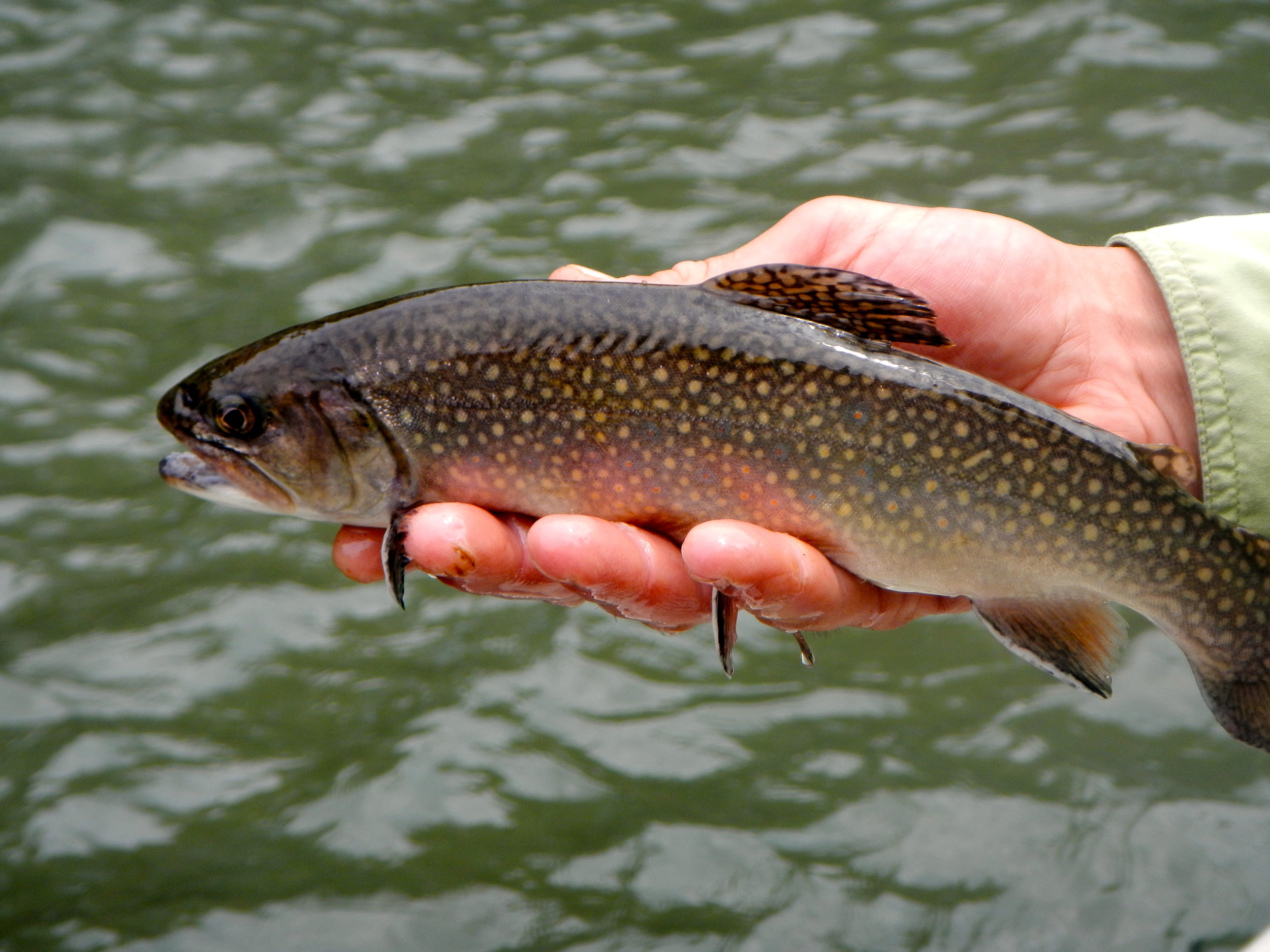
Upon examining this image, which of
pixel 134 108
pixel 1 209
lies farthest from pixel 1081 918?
pixel 134 108

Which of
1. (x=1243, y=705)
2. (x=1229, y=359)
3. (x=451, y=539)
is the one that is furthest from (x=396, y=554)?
(x=1229, y=359)

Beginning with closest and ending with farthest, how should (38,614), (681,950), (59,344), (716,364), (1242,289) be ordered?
(716,364)
(1242,289)
(681,950)
(38,614)
(59,344)

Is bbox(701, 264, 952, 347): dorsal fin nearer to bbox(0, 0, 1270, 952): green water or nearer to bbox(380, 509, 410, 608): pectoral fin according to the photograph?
bbox(380, 509, 410, 608): pectoral fin

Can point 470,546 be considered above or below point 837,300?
below

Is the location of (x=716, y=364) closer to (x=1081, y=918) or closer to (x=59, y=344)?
(x=1081, y=918)

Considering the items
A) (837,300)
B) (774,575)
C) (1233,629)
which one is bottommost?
(1233,629)

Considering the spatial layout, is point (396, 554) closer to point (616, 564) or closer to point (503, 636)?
point (616, 564)

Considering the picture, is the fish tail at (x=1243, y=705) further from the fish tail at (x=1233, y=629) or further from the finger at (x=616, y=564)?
the finger at (x=616, y=564)
